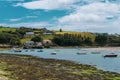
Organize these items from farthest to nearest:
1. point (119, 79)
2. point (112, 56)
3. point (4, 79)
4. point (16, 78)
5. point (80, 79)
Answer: point (112, 56), point (119, 79), point (80, 79), point (16, 78), point (4, 79)

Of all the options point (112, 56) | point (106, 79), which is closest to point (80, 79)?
point (106, 79)

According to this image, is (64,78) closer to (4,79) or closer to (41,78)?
(41,78)

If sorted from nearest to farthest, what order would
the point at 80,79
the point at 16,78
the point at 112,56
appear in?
the point at 16,78, the point at 80,79, the point at 112,56

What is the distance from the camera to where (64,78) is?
157 ft

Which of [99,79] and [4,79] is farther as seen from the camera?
[99,79]

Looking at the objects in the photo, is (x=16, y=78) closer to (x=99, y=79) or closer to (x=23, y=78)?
(x=23, y=78)

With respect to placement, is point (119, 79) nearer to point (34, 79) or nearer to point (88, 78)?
point (88, 78)

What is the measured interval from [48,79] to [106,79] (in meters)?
9.68

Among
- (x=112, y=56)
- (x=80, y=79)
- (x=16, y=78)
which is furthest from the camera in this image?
(x=112, y=56)

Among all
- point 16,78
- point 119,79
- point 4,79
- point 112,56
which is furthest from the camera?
point 112,56

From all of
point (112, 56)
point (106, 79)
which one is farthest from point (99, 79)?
point (112, 56)

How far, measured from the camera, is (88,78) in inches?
1950

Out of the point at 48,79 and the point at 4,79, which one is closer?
the point at 4,79

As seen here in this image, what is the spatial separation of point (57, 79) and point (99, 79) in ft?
23.1
